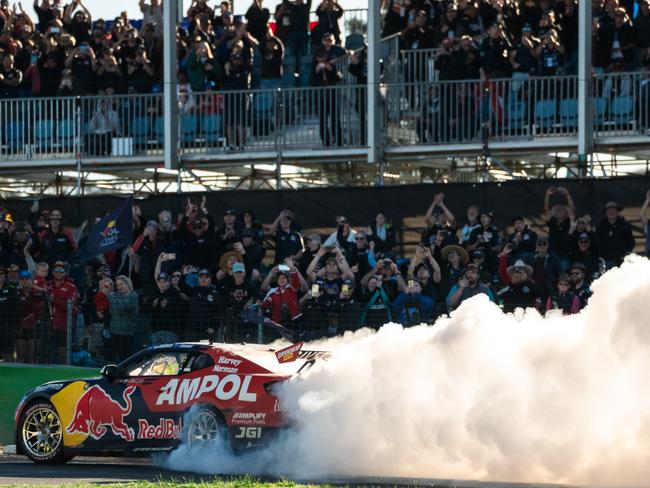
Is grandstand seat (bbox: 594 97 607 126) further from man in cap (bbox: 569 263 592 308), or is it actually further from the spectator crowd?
man in cap (bbox: 569 263 592 308)

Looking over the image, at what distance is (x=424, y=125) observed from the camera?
23062mm

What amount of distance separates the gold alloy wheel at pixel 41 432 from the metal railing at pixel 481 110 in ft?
30.7

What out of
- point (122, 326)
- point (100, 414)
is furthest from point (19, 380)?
point (100, 414)

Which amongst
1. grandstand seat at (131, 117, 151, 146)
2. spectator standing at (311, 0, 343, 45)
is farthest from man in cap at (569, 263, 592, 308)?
grandstand seat at (131, 117, 151, 146)

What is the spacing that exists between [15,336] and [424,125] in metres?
7.55

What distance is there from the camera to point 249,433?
535 inches

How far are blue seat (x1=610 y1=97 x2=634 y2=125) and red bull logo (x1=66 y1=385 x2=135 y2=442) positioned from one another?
32.6 ft

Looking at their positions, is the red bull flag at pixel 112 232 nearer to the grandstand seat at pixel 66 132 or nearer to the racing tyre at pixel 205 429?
the grandstand seat at pixel 66 132

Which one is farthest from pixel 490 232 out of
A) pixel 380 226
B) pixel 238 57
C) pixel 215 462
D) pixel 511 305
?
pixel 215 462

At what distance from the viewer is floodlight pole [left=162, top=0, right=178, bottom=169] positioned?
24297 millimetres

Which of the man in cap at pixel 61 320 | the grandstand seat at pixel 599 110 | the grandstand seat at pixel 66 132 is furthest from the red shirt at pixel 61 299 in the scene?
the grandstand seat at pixel 599 110

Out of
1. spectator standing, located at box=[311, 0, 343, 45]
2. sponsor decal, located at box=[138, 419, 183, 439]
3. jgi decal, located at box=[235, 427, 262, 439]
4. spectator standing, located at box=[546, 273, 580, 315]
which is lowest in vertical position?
sponsor decal, located at box=[138, 419, 183, 439]

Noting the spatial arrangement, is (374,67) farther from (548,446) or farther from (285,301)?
(548,446)

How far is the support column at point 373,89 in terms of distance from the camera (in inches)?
901
